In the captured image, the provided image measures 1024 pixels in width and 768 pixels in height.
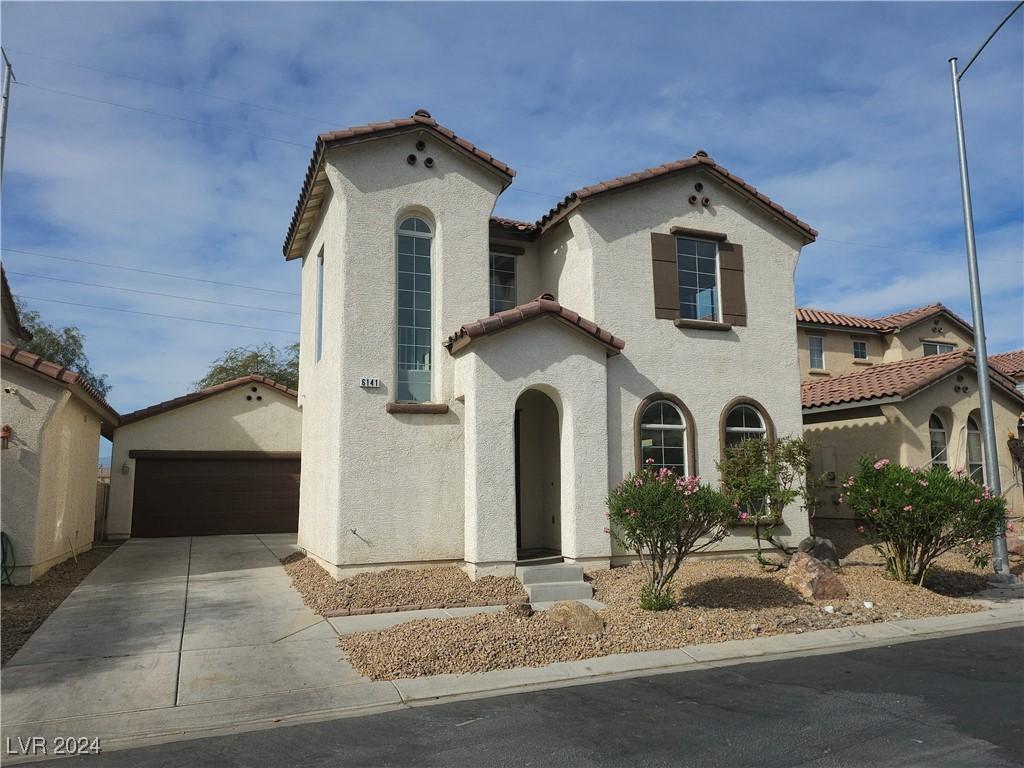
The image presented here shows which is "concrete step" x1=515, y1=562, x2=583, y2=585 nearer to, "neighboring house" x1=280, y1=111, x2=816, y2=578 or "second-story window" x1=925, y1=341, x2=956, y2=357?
"neighboring house" x1=280, y1=111, x2=816, y2=578

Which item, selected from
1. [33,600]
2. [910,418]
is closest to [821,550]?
[910,418]

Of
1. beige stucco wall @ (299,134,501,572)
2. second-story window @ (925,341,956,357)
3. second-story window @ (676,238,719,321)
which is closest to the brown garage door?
beige stucco wall @ (299,134,501,572)

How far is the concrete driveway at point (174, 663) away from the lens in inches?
248

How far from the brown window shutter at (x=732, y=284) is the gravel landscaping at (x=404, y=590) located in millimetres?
6577

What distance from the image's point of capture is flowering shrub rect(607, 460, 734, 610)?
30.9 feet

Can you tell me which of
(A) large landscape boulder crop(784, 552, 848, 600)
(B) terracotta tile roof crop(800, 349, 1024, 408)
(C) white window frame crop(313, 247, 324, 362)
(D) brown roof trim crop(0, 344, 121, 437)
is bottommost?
(A) large landscape boulder crop(784, 552, 848, 600)

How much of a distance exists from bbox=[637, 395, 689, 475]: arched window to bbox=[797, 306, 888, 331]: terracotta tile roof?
1303cm

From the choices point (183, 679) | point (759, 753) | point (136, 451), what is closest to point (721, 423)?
point (759, 753)

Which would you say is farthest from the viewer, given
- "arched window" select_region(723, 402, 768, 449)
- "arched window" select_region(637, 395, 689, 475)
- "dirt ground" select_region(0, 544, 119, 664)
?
"arched window" select_region(723, 402, 768, 449)

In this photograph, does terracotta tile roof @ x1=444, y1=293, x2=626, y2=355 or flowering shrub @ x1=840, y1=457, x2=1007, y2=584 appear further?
terracotta tile roof @ x1=444, y1=293, x2=626, y2=355

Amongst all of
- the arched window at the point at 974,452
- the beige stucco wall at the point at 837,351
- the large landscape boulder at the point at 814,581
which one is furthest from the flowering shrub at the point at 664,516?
the beige stucco wall at the point at 837,351

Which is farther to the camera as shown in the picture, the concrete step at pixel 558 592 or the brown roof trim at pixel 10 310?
the brown roof trim at pixel 10 310

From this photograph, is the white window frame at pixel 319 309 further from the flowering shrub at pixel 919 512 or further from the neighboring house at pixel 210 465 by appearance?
Result: the flowering shrub at pixel 919 512

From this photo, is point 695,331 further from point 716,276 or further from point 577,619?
point 577,619
